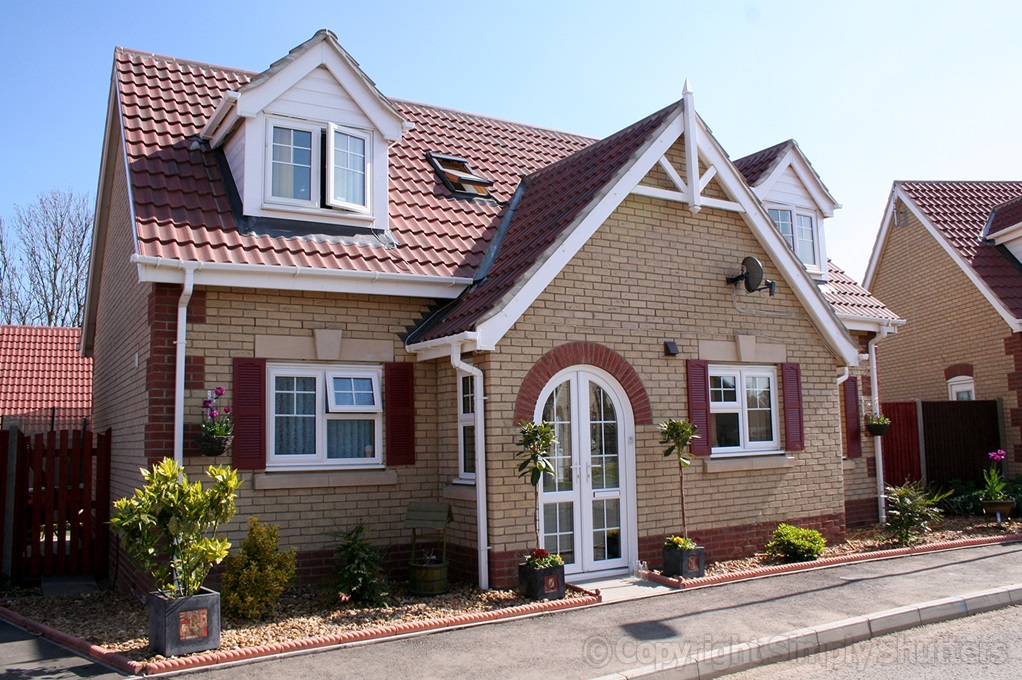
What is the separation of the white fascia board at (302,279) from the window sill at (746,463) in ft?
13.2

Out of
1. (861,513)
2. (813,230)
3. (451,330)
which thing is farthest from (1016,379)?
(451,330)

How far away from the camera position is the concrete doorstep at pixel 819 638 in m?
6.84

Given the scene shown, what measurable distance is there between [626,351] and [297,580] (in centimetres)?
483

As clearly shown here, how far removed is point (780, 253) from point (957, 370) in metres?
9.16

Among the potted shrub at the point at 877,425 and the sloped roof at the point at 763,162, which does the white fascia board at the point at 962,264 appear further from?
the sloped roof at the point at 763,162

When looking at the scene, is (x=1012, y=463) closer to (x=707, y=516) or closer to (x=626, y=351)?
(x=707, y=516)

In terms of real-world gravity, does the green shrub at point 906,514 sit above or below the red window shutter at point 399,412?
below

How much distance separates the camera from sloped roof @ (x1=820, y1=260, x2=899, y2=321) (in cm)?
1466

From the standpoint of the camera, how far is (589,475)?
10305 millimetres

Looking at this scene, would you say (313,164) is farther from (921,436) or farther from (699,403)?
(921,436)

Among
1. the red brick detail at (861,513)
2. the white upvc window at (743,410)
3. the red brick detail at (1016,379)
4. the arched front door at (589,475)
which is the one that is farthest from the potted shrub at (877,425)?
the arched front door at (589,475)

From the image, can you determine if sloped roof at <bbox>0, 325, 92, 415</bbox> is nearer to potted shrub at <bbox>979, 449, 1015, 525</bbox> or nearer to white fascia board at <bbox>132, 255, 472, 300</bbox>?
white fascia board at <bbox>132, 255, 472, 300</bbox>

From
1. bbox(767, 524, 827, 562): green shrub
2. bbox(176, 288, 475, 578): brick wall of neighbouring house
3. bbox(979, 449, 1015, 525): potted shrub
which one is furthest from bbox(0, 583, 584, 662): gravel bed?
bbox(979, 449, 1015, 525): potted shrub

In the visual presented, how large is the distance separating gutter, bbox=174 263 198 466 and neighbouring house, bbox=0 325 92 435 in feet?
44.2
